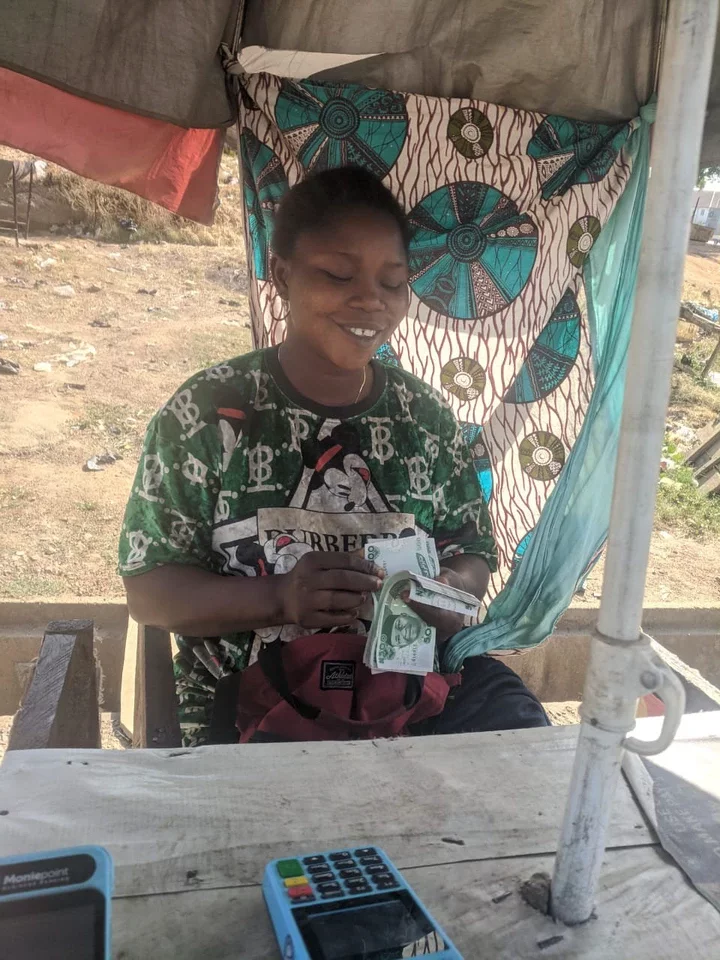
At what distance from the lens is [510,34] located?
5.46 feet

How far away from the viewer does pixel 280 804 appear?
990mm

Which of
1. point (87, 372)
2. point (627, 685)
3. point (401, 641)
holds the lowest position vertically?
point (87, 372)

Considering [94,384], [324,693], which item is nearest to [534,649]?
[324,693]

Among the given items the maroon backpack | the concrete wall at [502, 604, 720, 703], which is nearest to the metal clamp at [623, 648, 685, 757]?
the maroon backpack

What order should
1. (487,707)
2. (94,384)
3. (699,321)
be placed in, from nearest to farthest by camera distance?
(487,707), (94,384), (699,321)

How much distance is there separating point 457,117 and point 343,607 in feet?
4.37

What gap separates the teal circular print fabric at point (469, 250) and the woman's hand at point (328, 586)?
3.64 feet

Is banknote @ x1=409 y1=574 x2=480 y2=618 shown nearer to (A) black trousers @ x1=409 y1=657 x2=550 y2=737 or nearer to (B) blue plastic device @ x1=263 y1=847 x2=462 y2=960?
(A) black trousers @ x1=409 y1=657 x2=550 y2=737

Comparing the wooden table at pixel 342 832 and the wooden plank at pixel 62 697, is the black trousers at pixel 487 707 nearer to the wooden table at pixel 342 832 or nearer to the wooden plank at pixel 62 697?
the wooden table at pixel 342 832

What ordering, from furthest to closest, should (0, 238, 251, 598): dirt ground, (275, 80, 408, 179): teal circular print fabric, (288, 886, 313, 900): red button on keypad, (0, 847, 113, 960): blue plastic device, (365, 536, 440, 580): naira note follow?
(0, 238, 251, 598): dirt ground < (275, 80, 408, 179): teal circular print fabric < (365, 536, 440, 580): naira note < (288, 886, 313, 900): red button on keypad < (0, 847, 113, 960): blue plastic device

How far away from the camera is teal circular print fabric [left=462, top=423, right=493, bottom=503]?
2.33 metres

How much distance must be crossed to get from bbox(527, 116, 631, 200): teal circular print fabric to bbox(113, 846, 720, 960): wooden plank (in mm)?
1723

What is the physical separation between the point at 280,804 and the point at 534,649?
2.04 m

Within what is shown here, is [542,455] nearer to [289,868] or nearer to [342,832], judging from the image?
[342,832]
